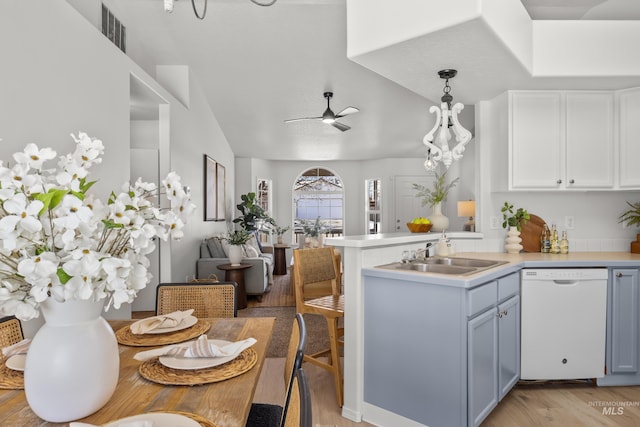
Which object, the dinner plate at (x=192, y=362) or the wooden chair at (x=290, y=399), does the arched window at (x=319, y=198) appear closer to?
Result: the wooden chair at (x=290, y=399)

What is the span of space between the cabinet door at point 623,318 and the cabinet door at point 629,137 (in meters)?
0.79

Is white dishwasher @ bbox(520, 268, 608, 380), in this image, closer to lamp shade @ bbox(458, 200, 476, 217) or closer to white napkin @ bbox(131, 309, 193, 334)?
white napkin @ bbox(131, 309, 193, 334)

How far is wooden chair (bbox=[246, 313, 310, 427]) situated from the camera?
0.84 meters

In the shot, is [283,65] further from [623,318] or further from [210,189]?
[623,318]

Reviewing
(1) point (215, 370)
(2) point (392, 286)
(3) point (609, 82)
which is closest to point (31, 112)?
(1) point (215, 370)

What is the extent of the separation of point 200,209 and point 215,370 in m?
4.38

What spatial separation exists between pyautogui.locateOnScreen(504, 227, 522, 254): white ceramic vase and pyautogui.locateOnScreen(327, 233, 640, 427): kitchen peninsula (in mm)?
213

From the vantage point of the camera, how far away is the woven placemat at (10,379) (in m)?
1.08

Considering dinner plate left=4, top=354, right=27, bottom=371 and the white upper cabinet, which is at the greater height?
the white upper cabinet

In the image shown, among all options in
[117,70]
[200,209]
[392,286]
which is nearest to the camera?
[392,286]

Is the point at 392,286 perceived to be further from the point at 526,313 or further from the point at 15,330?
the point at 15,330

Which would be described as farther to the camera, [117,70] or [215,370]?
[117,70]

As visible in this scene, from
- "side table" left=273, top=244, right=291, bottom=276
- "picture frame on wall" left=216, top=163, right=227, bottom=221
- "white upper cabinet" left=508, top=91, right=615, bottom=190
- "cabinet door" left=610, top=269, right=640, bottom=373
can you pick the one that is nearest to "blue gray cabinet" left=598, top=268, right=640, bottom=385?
"cabinet door" left=610, top=269, right=640, bottom=373

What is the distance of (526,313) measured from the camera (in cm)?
264
